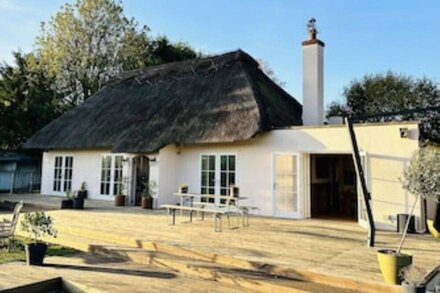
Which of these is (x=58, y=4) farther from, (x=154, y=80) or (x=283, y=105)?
(x=283, y=105)

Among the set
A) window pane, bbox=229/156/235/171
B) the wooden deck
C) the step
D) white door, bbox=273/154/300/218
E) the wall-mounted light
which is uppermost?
the wall-mounted light

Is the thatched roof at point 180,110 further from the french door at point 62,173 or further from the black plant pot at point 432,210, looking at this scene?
the black plant pot at point 432,210

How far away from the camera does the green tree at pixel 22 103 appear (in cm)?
1977

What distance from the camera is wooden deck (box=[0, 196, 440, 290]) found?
5.29 meters

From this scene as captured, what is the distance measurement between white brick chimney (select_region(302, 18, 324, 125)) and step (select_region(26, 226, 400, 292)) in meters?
6.70

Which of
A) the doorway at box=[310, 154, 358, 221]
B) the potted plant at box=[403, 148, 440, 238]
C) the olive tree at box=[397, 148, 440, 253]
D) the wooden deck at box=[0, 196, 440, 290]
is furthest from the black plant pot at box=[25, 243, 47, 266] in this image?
the doorway at box=[310, 154, 358, 221]

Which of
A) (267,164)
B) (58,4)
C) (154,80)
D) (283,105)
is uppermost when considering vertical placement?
(58,4)

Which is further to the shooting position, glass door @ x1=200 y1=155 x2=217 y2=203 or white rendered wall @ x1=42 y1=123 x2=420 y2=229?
glass door @ x1=200 y1=155 x2=217 y2=203

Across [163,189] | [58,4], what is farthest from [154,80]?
[58,4]

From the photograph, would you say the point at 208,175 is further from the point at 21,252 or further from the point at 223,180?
the point at 21,252

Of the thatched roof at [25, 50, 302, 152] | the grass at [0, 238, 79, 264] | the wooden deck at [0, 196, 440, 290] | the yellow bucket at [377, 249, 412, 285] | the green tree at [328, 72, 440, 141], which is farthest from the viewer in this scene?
the green tree at [328, 72, 440, 141]

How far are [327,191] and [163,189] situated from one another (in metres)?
5.73

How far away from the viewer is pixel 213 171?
11562mm

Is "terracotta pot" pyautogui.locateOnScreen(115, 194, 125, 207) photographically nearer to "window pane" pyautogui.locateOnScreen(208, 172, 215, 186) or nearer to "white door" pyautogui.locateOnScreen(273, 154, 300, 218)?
"window pane" pyautogui.locateOnScreen(208, 172, 215, 186)
